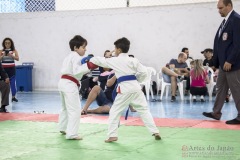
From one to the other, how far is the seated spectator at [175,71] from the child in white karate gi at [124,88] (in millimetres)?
5909

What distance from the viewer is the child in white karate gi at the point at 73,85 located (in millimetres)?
5422

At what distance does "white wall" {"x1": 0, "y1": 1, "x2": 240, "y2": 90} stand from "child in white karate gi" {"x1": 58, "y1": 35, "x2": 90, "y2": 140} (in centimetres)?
797

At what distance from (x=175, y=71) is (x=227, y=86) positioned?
15.5 ft

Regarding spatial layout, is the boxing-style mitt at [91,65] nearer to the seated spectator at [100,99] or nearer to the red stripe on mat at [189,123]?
the red stripe on mat at [189,123]

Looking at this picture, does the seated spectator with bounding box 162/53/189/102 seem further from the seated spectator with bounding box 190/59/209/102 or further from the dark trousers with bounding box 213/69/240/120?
the dark trousers with bounding box 213/69/240/120

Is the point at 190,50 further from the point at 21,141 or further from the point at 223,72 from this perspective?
the point at 21,141

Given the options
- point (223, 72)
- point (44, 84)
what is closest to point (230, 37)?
point (223, 72)

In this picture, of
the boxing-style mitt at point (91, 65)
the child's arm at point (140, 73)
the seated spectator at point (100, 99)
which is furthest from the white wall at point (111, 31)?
the boxing-style mitt at point (91, 65)

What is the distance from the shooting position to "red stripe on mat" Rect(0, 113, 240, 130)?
6.67m

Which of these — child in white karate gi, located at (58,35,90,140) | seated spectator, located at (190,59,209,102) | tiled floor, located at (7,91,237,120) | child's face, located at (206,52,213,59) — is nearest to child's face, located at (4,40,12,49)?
tiled floor, located at (7,91,237,120)

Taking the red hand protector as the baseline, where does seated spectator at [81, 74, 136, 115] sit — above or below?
below

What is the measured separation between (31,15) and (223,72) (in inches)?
402

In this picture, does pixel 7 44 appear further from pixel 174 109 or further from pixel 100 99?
pixel 174 109

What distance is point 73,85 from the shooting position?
5578 mm
